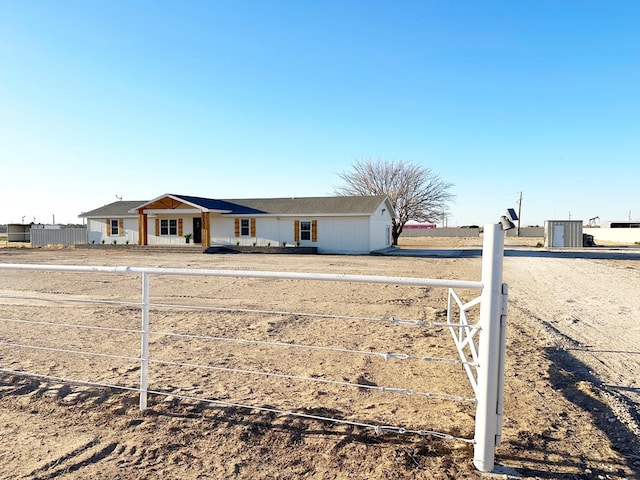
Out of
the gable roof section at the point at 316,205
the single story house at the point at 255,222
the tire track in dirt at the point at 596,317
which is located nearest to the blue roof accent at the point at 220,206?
the single story house at the point at 255,222

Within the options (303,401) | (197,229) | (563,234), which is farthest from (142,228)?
→ (563,234)

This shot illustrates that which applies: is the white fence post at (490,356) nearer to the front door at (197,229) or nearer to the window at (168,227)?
the front door at (197,229)

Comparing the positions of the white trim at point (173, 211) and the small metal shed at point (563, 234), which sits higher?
the white trim at point (173, 211)

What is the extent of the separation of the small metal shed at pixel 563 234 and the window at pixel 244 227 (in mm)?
22538

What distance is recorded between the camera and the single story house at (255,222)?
27109 mm

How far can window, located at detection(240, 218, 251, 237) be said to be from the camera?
2908 cm

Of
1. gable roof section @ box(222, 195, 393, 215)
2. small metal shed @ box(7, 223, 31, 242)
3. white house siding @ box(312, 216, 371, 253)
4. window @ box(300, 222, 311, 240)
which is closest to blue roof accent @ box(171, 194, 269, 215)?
gable roof section @ box(222, 195, 393, 215)

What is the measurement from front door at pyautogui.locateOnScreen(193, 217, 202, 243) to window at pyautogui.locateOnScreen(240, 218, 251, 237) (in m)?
2.98

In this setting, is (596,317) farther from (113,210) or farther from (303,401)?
(113,210)

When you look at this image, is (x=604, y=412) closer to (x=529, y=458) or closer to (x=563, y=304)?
(x=529, y=458)

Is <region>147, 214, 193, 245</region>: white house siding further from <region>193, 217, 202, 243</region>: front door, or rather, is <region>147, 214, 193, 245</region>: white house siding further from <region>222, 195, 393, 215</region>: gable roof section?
<region>222, 195, 393, 215</region>: gable roof section

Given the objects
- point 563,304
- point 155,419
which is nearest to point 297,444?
point 155,419

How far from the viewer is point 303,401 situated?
369 centimetres

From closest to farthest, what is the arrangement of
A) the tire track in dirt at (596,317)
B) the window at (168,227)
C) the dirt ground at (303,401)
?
the dirt ground at (303,401), the tire track in dirt at (596,317), the window at (168,227)
